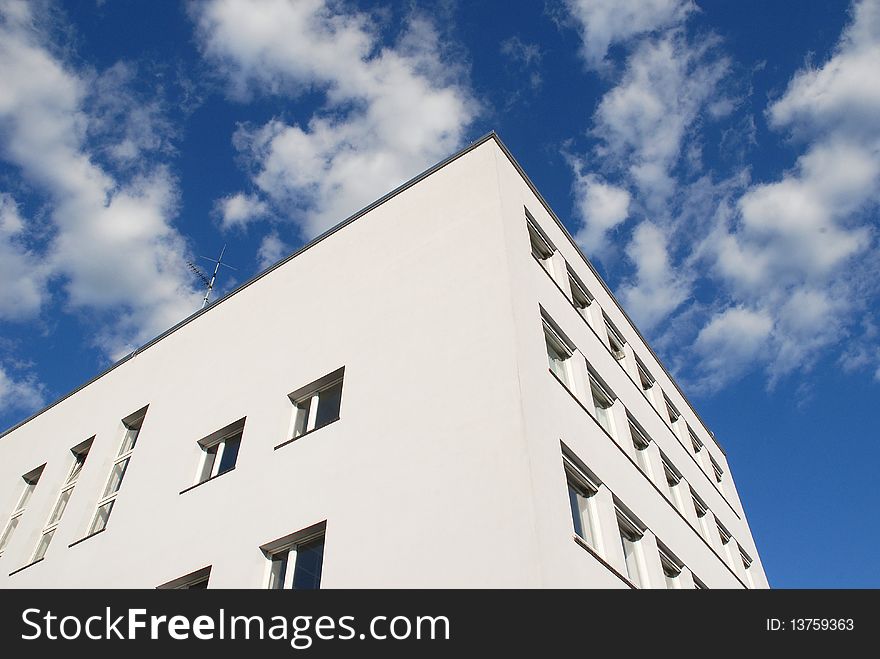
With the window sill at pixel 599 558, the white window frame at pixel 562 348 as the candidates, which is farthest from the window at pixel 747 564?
the window sill at pixel 599 558

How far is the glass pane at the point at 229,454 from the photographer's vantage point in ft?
47.3

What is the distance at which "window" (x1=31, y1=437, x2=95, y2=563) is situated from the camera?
16781mm

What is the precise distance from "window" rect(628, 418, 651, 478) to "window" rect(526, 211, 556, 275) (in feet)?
15.4

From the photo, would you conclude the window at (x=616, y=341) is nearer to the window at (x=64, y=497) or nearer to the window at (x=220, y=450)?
the window at (x=220, y=450)

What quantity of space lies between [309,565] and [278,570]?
845mm

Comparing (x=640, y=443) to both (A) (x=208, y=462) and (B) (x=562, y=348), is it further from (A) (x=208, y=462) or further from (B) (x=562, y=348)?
(A) (x=208, y=462)

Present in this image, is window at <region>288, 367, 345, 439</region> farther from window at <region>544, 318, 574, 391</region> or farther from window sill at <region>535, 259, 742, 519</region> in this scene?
window sill at <region>535, 259, 742, 519</region>

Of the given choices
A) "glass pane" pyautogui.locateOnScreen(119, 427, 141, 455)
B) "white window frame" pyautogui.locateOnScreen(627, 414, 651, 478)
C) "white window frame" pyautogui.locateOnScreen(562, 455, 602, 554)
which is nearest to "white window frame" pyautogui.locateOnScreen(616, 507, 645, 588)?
"white window frame" pyautogui.locateOnScreen(562, 455, 602, 554)

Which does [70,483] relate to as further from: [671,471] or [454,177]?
[671,471]

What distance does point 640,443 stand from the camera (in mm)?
18328

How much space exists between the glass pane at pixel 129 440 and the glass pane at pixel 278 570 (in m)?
7.97

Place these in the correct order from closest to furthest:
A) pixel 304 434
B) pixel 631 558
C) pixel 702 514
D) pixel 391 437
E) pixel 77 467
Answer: pixel 391 437 < pixel 304 434 < pixel 631 558 < pixel 77 467 < pixel 702 514

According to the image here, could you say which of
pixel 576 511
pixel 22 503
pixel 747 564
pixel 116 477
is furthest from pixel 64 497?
pixel 747 564
